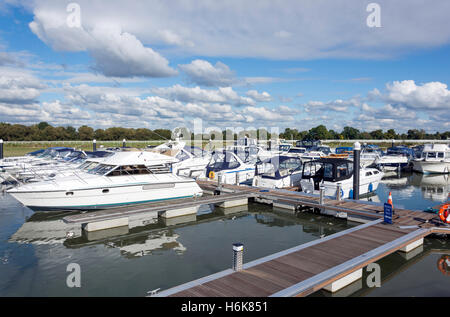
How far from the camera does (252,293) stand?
5.56m

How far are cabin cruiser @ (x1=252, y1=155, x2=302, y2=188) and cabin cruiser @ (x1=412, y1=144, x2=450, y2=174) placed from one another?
17.0 metres

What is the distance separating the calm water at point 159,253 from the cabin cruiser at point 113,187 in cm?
110

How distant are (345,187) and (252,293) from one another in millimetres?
11252

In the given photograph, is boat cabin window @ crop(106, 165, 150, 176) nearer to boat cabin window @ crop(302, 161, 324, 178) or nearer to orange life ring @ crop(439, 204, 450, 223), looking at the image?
boat cabin window @ crop(302, 161, 324, 178)

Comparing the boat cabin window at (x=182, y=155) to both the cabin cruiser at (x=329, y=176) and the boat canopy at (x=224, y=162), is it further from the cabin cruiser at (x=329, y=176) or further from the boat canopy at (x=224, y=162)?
the cabin cruiser at (x=329, y=176)

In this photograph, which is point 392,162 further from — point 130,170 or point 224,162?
point 130,170

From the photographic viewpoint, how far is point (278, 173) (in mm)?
17578

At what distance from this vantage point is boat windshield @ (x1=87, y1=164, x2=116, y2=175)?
43.9 feet

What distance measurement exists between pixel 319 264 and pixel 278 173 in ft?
35.8

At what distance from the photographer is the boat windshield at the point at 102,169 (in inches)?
526

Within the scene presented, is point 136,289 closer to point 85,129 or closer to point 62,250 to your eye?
point 62,250

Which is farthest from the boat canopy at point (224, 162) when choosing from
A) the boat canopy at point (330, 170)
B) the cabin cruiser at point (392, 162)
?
the cabin cruiser at point (392, 162)

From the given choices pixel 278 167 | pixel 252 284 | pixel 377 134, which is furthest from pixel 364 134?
pixel 252 284
